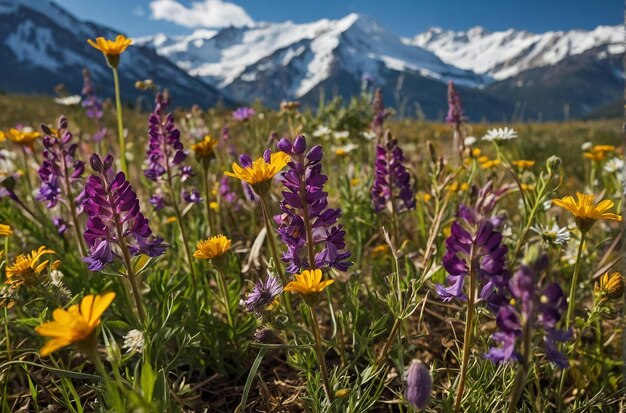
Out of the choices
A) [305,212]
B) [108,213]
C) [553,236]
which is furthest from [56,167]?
[553,236]

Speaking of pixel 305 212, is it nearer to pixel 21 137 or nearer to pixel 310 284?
pixel 310 284

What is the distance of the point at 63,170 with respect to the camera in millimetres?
2566

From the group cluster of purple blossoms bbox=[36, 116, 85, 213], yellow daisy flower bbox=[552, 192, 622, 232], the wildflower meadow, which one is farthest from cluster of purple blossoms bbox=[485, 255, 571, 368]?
cluster of purple blossoms bbox=[36, 116, 85, 213]

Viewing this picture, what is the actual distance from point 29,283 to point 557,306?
1679mm

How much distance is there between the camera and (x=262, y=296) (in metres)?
1.78

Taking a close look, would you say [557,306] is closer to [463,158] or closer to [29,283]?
[29,283]

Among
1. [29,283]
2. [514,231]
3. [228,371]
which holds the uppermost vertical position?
[29,283]

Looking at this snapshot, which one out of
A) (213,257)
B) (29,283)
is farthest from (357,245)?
(29,283)

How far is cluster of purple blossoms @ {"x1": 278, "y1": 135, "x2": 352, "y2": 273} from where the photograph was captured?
164 centimetres

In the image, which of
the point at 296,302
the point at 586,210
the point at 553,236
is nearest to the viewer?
the point at 586,210

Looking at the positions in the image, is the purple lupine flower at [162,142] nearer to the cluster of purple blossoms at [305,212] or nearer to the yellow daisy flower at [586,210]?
the cluster of purple blossoms at [305,212]

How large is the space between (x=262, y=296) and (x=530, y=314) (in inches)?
37.0

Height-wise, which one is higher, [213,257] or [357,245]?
[213,257]

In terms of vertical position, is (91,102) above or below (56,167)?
above
